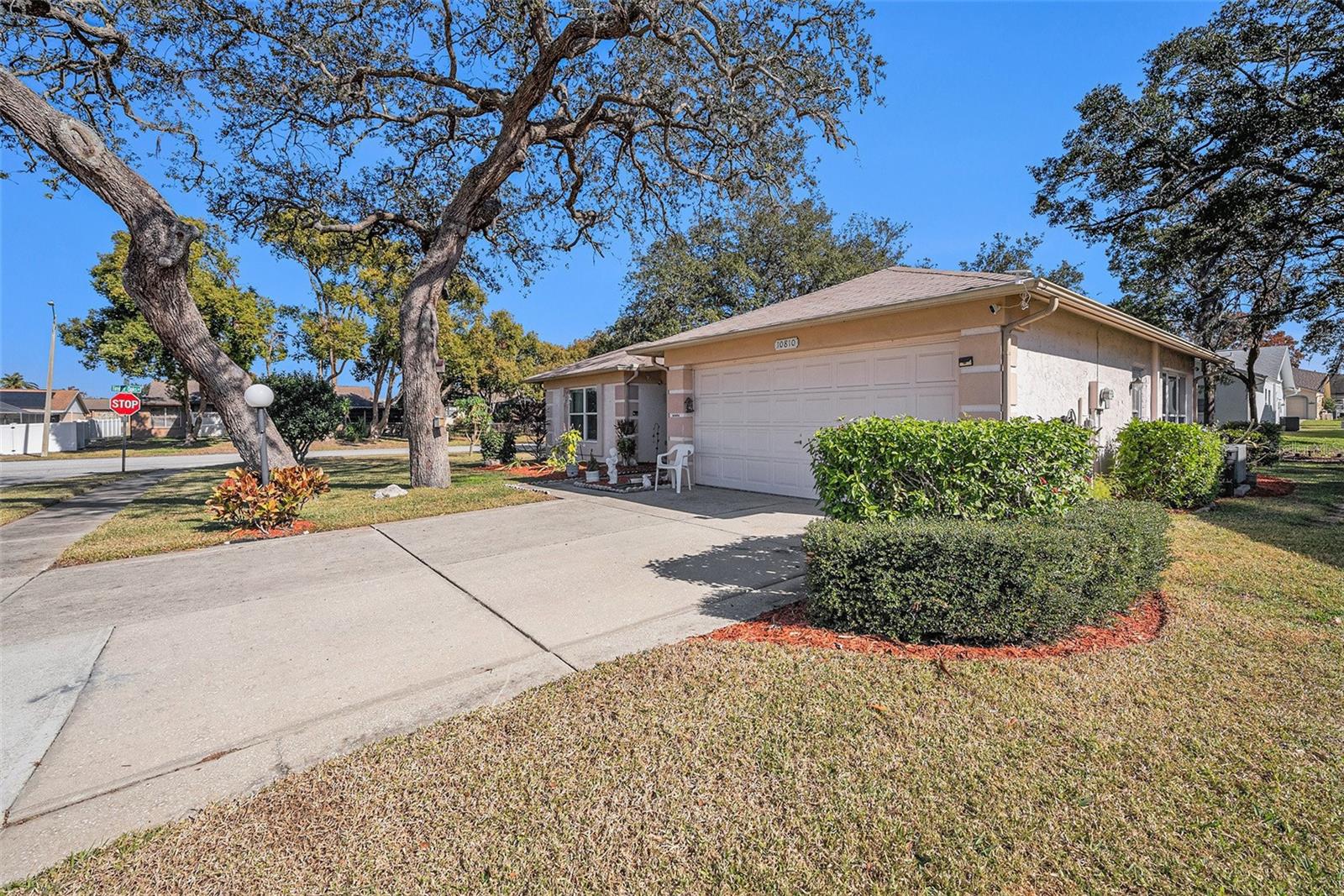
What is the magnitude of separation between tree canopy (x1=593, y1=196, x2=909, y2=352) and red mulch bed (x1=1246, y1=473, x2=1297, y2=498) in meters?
14.1

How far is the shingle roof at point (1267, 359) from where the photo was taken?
3099 cm

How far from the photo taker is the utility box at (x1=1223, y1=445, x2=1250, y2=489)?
9438 millimetres

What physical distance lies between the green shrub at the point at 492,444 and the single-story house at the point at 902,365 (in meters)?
5.70

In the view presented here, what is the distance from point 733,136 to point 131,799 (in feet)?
38.4

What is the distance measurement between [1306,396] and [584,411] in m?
59.1

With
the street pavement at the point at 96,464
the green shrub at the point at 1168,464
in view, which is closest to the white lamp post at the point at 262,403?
the green shrub at the point at 1168,464

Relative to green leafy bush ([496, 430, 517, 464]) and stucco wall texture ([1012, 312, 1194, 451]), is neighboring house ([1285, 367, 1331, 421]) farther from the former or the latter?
green leafy bush ([496, 430, 517, 464])

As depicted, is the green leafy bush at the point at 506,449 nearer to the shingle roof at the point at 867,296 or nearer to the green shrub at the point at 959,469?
the shingle roof at the point at 867,296

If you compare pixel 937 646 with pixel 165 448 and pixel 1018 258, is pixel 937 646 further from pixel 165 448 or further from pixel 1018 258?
pixel 165 448

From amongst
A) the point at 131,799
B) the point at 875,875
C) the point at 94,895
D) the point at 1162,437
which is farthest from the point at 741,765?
the point at 1162,437

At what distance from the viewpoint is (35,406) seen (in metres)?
33.1

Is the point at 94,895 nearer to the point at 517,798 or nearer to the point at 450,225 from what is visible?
the point at 517,798

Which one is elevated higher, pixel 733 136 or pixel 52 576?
pixel 733 136

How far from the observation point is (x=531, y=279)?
14625 mm
